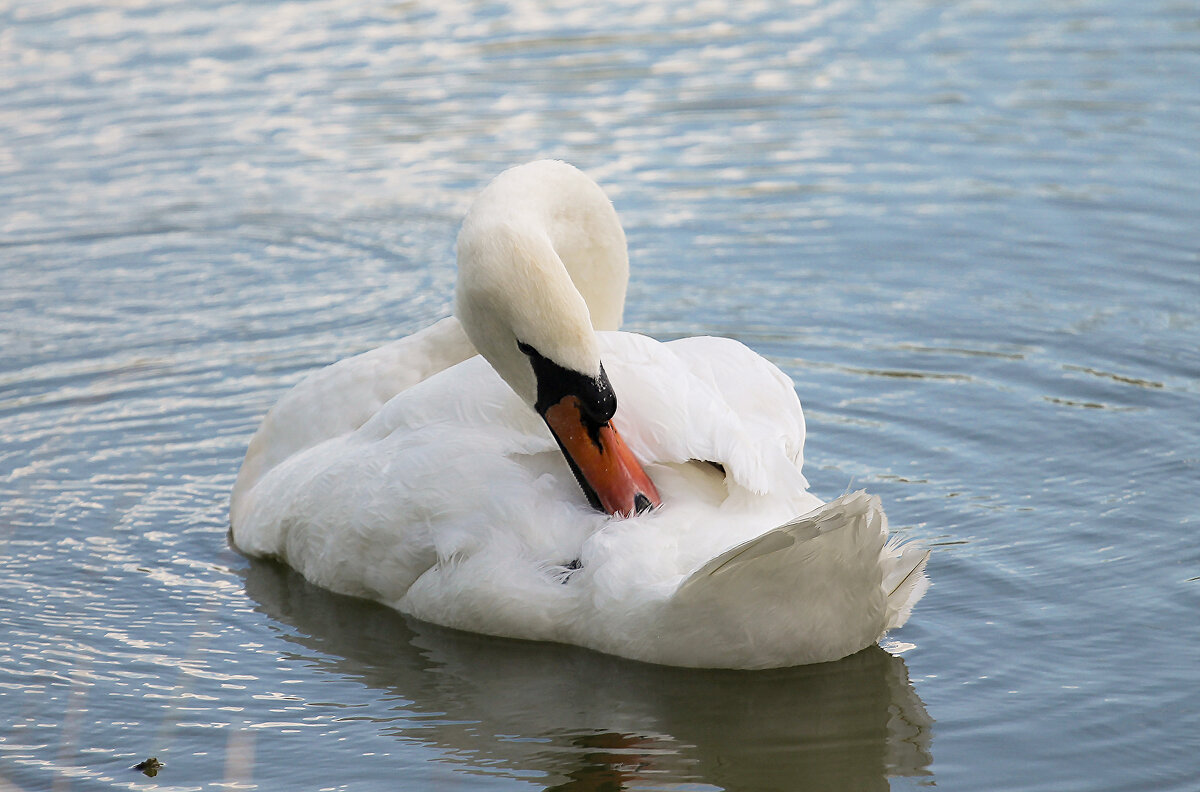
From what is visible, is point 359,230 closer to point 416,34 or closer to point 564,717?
point 416,34

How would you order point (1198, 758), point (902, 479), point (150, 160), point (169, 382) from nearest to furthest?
point (1198, 758)
point (902, 479)
point (169, 382)
point (150, 160)

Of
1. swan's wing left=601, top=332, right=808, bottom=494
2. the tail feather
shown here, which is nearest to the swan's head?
swan's wing left=601, top=332, right=808, bottom=494

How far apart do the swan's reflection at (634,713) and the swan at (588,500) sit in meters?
0.13

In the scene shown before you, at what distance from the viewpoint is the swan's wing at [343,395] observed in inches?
272

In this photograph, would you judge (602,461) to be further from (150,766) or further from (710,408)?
(150,766)

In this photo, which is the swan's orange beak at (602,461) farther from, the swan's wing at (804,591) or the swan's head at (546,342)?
the swan's wing at (804,591)

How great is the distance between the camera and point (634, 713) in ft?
17.8

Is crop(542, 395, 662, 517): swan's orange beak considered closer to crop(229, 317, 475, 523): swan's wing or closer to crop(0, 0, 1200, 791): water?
crop(0, 0, 1200, 791): water

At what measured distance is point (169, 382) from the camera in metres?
8.57

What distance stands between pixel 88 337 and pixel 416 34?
6666 millimetres

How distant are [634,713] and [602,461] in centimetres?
79

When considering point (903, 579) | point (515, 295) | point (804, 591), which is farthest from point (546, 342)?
point (903, 579)

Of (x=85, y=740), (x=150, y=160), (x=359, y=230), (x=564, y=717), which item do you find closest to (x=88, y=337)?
(x=359, y=230)

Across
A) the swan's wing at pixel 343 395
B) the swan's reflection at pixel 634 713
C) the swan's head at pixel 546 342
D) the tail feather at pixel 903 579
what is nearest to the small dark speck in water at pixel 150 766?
the swan's reflection at pixel 634 713
